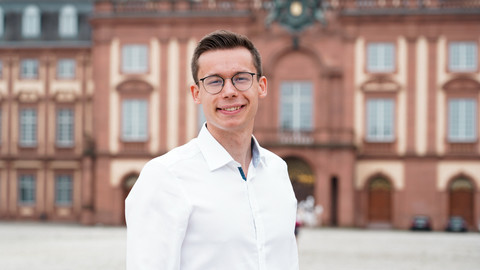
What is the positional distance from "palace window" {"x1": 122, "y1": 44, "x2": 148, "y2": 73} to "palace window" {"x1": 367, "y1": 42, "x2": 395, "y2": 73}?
11540 millimetres

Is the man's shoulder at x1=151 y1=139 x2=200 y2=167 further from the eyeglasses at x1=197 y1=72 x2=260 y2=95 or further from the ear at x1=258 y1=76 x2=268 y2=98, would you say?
the ear at x1=258 y1=76 x2=268 y2=98

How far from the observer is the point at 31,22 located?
154 ft

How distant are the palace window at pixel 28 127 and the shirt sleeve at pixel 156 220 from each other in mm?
44441

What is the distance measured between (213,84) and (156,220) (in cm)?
63

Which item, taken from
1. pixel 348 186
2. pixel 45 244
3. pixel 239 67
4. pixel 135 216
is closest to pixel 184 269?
pixel 135 216

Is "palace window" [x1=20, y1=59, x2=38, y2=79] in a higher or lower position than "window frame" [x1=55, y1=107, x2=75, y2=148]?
higher

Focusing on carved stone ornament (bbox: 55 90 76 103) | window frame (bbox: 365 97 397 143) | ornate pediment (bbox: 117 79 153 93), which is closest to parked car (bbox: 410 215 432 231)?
window frame (bbox: 365 97 397 143)

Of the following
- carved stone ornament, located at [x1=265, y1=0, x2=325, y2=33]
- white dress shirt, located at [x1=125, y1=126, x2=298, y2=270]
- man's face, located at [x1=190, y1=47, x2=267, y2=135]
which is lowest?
white dress shirt, located at [x1=125, y1=126, x2=298, y2=270]

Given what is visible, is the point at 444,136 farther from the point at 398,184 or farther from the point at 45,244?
the point at 45,244

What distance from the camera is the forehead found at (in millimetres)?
3135

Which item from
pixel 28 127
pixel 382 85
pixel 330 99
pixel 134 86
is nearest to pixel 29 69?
pixel 28 127

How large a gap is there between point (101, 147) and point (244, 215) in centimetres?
3888

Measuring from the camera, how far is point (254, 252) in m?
3.03

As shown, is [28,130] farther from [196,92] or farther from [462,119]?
[196,92]
